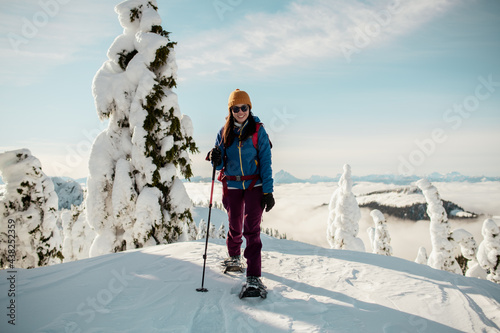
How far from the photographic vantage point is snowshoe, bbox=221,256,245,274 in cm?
457

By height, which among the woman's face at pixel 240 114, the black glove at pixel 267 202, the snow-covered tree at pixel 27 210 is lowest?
the snow-covered tree at pixel 27 210

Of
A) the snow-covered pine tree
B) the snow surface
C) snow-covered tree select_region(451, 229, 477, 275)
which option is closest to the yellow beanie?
the snow surface

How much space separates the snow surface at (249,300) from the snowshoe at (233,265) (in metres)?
0.18

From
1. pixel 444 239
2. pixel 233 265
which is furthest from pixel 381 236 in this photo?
pixel 233 265

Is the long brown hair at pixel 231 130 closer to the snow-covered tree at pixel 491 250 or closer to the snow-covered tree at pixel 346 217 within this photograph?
the snow-covered tree at pixel 346 217

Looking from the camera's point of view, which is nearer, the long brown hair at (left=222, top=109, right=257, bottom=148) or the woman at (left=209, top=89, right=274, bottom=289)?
the woman at (left=209, top=89, right=274, bottom=289)

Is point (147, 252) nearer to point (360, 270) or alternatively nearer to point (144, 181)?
point (360, 270)

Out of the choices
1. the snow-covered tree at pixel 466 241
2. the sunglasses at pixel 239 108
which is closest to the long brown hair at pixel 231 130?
the sunglasses at pixel 239 108

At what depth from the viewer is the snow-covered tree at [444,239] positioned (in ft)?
63.2

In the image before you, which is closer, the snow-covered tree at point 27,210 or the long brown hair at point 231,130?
the long brown hair at point 231,130

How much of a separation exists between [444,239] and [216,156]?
22.3m

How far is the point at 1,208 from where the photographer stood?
36.4 ft

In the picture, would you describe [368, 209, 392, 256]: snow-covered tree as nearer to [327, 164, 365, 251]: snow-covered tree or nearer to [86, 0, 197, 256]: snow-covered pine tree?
[327, 164, 365, 251]: snow-covered tree

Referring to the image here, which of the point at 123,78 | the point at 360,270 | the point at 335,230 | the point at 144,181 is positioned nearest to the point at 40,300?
the point at 360,270
